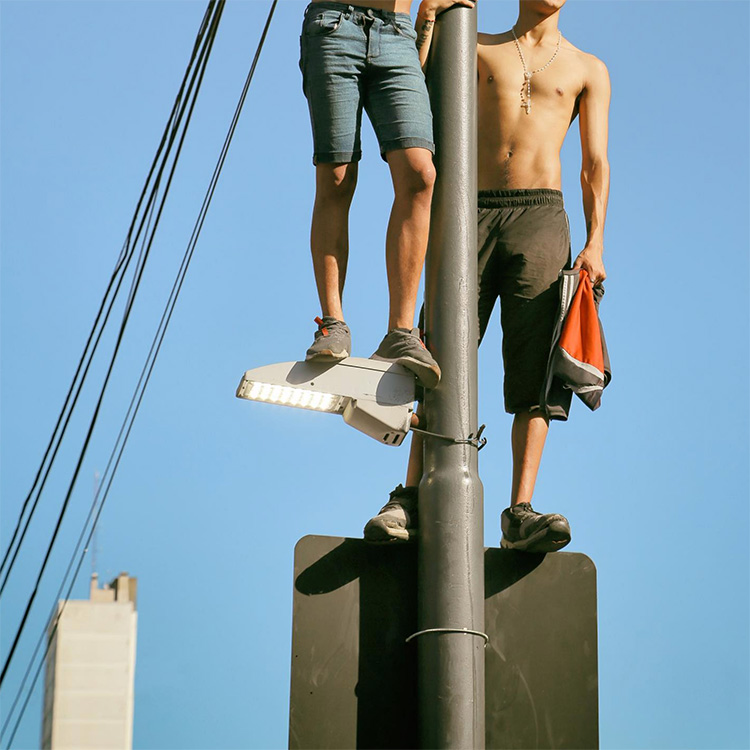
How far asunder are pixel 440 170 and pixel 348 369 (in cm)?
88

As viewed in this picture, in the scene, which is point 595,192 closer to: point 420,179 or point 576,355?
point 576,355

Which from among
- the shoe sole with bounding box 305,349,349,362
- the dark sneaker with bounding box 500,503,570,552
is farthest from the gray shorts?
the shoe sole with bounding box 305,349,349,362

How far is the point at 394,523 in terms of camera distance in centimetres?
511

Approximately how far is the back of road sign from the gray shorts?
1254 mm

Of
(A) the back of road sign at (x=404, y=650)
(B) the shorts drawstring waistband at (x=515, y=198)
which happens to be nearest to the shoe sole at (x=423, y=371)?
(A) the back of road sign at (x=404, y=650)

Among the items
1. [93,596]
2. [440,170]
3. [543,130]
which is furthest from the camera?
[93,596]

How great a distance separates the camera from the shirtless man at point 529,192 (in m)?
6.33

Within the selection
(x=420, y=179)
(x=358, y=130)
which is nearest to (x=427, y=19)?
(x=358, y=130)

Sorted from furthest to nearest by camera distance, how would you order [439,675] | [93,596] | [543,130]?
1. [93,596]
2. [543,130]
3. [439,675]

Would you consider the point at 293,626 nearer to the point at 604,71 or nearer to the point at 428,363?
the point at 428,363

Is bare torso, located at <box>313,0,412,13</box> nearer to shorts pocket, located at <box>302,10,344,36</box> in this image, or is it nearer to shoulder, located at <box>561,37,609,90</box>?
shorts pocket, located at <box>302,10,344,36</box>

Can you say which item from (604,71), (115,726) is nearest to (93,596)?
(115,726)

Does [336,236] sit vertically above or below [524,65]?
below

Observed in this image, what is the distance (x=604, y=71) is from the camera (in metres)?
7.23
